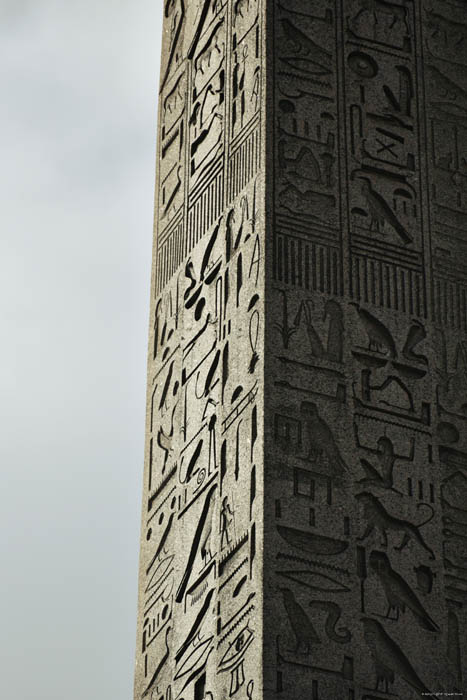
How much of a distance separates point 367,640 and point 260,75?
300cm

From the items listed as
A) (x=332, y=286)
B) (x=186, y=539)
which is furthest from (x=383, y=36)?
(x=186, y=539)

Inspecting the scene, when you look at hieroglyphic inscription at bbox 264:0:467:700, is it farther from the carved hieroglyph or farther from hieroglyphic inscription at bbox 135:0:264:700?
hieroglyphic inscription at bbox 135:0:264:700

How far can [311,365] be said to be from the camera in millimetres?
11289

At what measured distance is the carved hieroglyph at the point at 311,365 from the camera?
1078 cm

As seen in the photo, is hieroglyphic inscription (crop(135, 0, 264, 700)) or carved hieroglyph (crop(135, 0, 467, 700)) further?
hieroglyphic inscription (crop(135, 0, 264, 700))

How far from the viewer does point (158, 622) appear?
39.0 feet

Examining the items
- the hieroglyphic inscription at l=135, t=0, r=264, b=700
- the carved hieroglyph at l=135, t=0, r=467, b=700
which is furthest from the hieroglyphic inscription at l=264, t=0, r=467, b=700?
the hieroglyphic inscription at l=135, t=0, r=264, b=700

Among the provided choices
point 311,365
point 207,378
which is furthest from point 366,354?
point 207,378

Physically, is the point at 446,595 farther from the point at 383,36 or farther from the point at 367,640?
the point at 383,36

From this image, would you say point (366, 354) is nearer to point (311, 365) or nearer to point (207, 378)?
point (311, 365)

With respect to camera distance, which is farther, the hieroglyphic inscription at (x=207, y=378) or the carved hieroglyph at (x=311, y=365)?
the hieroglyphic inscription at (x=207, y=378)

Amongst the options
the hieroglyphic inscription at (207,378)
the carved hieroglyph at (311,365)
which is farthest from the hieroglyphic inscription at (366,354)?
the hieroglyphic inscription at (207,378)

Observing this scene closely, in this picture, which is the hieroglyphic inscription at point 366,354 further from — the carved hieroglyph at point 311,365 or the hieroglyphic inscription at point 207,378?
the hieroglyphic inscription at point 207,378

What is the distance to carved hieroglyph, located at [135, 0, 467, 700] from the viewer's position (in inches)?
424
